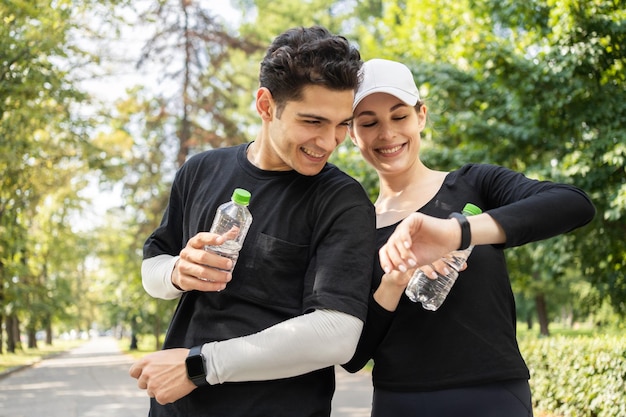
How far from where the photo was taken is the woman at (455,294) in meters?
2.12

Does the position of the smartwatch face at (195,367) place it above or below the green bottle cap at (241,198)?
below

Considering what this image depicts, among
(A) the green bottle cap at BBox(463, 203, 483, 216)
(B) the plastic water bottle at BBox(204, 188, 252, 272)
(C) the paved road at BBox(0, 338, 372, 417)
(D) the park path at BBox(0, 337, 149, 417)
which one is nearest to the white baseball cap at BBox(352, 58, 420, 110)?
(A) the green bottle cap at BBox(463, 203, 483, 216)

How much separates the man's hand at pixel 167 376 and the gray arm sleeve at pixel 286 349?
9cm

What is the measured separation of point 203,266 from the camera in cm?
201

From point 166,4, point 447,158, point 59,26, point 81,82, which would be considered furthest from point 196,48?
point 447,158

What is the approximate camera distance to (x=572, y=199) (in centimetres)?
217

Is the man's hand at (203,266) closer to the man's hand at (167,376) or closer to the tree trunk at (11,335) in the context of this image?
the man's hand at (167,376)

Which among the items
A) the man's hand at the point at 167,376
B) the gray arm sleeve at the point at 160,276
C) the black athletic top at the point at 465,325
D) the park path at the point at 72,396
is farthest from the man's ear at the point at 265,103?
the park path at the point at 72,396

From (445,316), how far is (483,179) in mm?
537

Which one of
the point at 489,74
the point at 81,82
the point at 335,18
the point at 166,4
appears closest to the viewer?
the point at 489,74

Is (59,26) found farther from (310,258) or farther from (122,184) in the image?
(310,258)

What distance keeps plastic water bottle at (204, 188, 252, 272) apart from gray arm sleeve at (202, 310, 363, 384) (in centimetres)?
24

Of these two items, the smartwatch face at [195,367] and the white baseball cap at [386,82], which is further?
the white baseball cap at [386,82]

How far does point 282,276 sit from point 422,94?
11.0m
